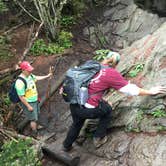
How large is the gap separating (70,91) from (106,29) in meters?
6.87

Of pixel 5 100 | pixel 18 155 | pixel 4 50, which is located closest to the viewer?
pixel 18 155

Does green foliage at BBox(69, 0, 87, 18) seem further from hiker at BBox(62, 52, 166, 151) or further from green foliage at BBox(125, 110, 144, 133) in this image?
green foliage at BBox(125, 110, 144, 133)

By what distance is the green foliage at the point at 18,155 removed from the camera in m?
7.43

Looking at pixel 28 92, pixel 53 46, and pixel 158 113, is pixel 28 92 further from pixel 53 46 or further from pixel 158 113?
pixel 53 46

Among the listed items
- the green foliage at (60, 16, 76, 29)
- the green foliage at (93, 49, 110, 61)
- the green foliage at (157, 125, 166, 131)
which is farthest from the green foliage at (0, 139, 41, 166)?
the green foliage at (60, 16, 76, 29)

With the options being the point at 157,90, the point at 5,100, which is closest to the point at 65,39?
the point at 5,100

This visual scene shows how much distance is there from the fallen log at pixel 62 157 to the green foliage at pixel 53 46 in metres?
4.88

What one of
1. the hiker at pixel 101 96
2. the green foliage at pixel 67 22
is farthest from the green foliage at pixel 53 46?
the hiker at pixel 101 96

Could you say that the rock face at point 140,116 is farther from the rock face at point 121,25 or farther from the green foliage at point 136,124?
the rock face at point 121,25

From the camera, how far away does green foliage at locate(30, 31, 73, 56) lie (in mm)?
12906

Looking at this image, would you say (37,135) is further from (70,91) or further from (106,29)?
(106,29)

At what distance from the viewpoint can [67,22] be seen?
14242mm

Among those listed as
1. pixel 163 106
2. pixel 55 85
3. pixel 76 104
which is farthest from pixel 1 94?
pixel 163 106

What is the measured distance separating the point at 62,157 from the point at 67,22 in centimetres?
706
